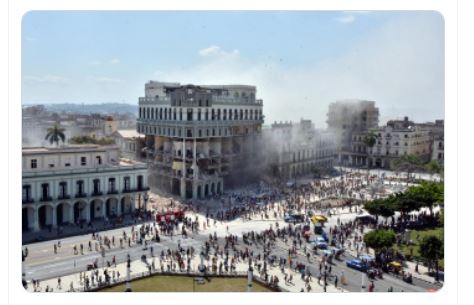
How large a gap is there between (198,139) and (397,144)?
1426 inches

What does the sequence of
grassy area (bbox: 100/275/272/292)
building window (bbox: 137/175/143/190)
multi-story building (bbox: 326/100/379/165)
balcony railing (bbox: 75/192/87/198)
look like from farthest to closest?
multi-story building (bbox: 326/100/379/165) → building window (bbox: 137/175/143/190) → balcony railing (bbox: 75/192/87/198) → grassy area (bbox: 100/275/272/292)

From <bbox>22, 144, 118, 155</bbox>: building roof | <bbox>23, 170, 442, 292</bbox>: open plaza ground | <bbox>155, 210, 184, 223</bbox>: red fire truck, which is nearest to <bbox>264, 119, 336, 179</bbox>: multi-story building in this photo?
<bbox>23, 170, 442, 292</bbox>: open plaza ground

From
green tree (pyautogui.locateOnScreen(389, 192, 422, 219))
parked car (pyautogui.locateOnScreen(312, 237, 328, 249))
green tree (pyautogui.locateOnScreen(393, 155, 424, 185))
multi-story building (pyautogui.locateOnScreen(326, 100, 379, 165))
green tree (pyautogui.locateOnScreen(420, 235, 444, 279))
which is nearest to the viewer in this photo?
green tree (pyautogui.locateOnScreen(420, 235, 444, 279))

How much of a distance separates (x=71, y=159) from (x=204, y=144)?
16449mm

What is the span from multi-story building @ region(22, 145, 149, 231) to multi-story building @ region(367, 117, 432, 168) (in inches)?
1748

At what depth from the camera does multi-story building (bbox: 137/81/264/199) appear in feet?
155

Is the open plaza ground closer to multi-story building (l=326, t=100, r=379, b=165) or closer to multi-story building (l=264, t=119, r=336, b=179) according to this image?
multi-story building (l=264, t=119, r=336, b=179)

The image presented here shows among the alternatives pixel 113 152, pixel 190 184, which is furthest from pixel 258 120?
pixel 113 152

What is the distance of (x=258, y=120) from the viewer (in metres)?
57.2

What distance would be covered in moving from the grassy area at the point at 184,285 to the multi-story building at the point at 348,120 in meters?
55.6

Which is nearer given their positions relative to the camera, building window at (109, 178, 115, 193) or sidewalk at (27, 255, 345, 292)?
sidewalk at (27, 255, 345, 292)

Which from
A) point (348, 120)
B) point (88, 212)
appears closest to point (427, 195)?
point (88, 212)
